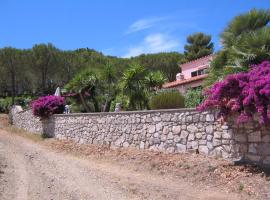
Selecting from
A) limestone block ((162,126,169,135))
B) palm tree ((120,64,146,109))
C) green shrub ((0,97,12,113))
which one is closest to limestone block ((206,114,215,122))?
limestone block ((162,126,169,135))

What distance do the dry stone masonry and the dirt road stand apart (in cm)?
157

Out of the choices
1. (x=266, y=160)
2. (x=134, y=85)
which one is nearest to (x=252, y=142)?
(x=266, y=160)

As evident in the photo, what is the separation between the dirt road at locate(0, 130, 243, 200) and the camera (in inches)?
367

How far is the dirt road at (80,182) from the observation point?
931cm

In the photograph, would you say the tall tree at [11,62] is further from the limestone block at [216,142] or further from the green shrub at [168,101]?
the limestone block at [216,142]

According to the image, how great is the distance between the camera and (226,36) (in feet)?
42.4

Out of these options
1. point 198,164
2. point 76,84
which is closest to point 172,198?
point 198,164

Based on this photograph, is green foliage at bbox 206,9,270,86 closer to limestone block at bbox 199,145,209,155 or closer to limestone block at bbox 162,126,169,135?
limestone block at bbox 162,126,169,135

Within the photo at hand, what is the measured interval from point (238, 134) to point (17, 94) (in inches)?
1464

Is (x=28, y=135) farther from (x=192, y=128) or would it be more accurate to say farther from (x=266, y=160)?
(x=266, y=160)

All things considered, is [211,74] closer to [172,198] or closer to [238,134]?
[238,134]

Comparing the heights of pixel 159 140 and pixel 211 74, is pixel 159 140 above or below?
below

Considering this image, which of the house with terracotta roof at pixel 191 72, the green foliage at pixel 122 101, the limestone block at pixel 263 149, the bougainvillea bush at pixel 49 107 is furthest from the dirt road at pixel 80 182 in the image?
the house with terracotta roof at pixel 191 72

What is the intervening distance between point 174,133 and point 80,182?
363 centimetres
